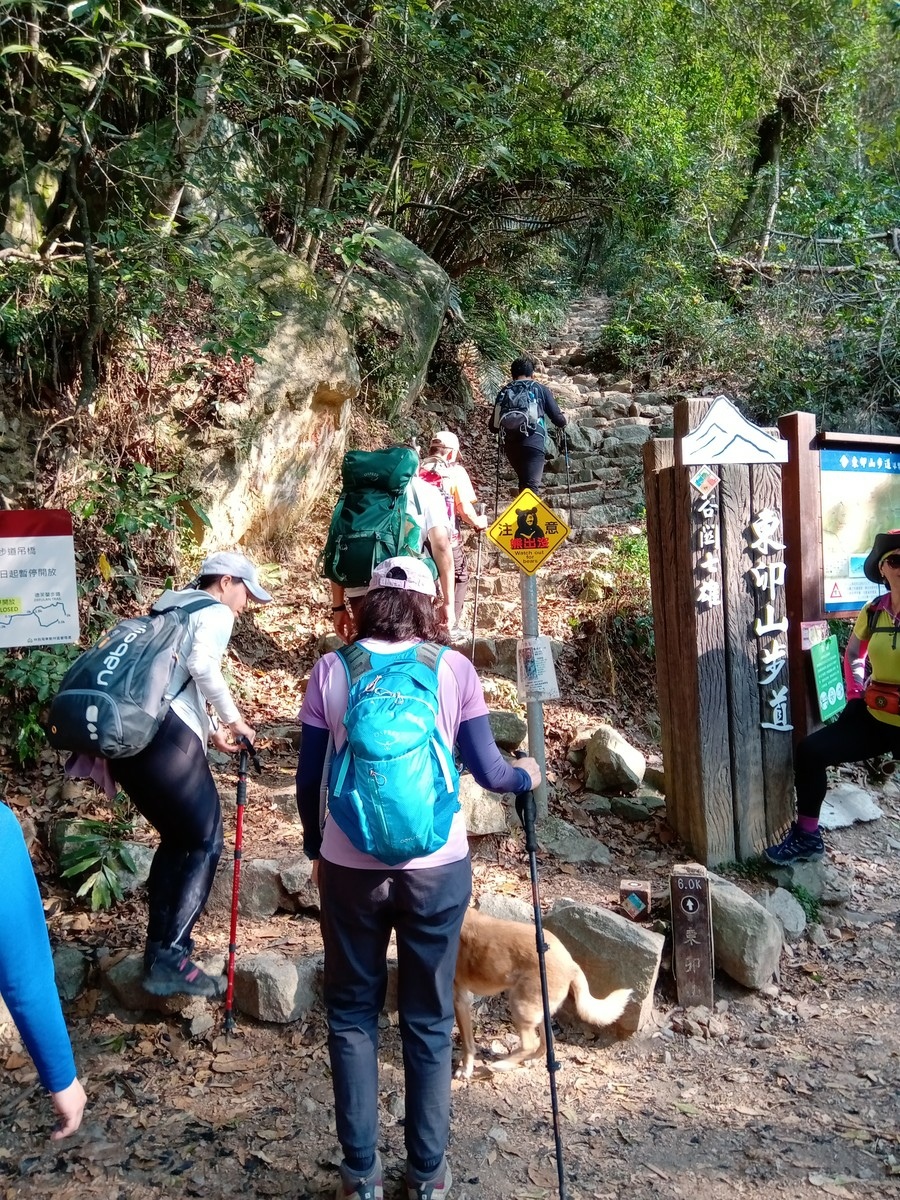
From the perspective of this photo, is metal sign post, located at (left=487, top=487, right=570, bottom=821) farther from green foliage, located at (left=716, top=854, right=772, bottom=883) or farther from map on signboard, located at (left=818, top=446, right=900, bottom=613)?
map on signboard, located at (left=818, top=446, right=900, bottom=613)

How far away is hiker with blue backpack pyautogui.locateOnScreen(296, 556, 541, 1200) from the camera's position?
7.43 ft

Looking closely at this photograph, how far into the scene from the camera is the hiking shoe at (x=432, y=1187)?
247 cm

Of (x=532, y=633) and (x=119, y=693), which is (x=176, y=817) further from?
(x=532, y=633)

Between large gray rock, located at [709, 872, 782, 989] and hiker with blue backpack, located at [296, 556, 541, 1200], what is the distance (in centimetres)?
181

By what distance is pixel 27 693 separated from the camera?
4.94 m

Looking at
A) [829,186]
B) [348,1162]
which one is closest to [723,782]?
[348,1162]

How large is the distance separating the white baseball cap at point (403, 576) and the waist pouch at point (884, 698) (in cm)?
312

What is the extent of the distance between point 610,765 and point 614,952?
1835 mm

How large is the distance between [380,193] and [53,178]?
3756 millimetres

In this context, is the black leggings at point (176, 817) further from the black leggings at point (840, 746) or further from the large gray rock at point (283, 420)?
the large gray rock at point (283, 420)

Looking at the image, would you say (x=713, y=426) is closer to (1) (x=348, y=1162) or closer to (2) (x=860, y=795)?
(2) (x=860, y=795)

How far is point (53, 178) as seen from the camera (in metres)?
6.15

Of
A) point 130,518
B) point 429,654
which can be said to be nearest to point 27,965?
point 429,654

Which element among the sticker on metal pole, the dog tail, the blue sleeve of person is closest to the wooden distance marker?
the dog tail
